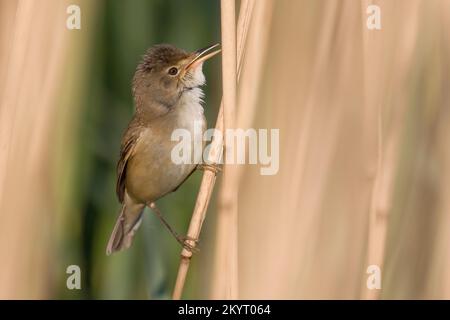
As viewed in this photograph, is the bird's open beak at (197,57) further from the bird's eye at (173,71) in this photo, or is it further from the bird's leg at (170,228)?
the bird's leg at (170,228)

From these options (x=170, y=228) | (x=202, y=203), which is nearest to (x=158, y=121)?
(x=170, y=228)

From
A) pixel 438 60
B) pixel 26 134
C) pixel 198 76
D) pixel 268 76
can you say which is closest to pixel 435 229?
pixel 438 60

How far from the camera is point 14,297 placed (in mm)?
2764

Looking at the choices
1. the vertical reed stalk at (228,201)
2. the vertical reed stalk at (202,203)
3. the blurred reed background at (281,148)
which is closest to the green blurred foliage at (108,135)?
the blurred reed background at (281,148)

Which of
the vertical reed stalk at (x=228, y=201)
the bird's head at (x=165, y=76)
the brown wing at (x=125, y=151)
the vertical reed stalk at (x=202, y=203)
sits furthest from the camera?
the brown wing at (x=125, y=151)

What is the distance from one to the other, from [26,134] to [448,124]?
6.06 ft

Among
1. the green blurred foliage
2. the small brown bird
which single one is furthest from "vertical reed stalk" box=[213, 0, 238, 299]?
the green blurred foliage

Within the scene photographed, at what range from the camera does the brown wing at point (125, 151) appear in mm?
3408

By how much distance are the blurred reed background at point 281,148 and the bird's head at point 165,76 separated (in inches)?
3.5

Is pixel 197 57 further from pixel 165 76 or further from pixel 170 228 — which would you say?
pixel 170 228

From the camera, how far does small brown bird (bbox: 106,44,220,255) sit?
322 centimetres

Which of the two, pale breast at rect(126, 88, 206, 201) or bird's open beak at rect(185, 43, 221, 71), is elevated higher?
bird's open beak at rect(185, 43, 221, 71)

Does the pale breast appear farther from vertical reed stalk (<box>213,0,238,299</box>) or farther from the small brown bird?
vertical reed stalk (<box>213,0,238,299</box>)
